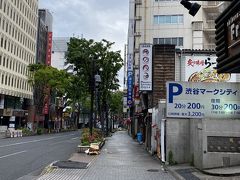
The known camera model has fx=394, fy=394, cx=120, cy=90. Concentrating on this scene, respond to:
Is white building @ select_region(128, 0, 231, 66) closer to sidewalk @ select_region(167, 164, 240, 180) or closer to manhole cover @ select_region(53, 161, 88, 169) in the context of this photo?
manhole cover @ select_region(53, 161, 88, 169)

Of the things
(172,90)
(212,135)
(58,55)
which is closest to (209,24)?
(172,90)

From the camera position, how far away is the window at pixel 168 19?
5553cm

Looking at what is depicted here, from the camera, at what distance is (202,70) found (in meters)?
26.7

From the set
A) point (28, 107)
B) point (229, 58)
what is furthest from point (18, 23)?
point (229, 58)

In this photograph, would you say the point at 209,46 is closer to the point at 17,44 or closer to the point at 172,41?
the point at 172,41

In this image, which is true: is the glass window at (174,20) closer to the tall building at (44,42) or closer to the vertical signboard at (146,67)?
the vertical signboard at (146,67)

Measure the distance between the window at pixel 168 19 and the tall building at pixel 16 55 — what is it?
2441 cm

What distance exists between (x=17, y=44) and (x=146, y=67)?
47560 mm

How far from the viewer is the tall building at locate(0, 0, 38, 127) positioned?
63719 millimetres

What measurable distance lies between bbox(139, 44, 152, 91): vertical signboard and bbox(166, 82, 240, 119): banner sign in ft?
27.2

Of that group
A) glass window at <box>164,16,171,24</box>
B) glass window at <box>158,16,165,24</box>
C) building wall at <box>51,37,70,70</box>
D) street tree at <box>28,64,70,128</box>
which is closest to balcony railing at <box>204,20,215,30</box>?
glass window at <box>164,16,171,24</box>

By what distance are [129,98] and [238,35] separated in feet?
164

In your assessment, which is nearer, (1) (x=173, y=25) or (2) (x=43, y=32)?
(1) (x=173, y=25)

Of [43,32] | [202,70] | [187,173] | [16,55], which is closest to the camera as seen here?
[187,173]
